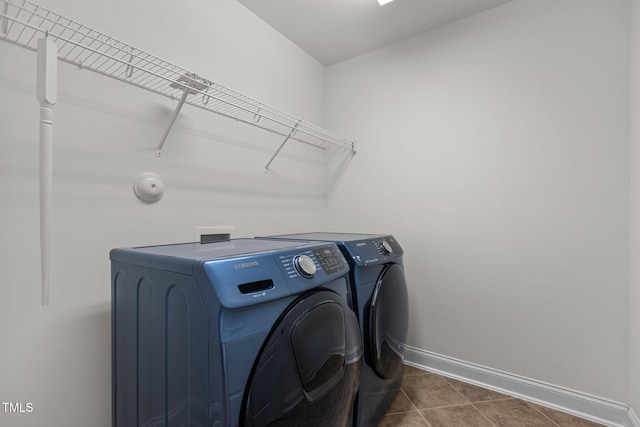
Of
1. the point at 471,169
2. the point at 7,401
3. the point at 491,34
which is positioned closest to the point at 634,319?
the point at 471,169

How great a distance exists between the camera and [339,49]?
7.64ft

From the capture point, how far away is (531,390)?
5.51 feet

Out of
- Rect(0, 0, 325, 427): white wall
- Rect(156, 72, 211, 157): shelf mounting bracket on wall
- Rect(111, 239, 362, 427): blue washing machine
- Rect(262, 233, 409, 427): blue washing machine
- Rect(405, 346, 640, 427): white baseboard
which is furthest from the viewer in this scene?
Rect(405, 346, 640, 427): white baseboard

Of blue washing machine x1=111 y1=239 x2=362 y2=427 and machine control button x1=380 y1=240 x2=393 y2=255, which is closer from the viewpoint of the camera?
blue washing machine x1=111 y1=239 x2=362 y2=427

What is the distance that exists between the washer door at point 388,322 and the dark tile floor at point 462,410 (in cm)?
21

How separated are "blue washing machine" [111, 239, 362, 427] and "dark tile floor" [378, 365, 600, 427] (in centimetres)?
75

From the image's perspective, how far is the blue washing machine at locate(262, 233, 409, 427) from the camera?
129cm

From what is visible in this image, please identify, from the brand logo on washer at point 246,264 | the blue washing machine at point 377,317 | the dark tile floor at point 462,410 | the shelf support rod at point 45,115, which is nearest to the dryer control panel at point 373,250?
the blue washing machine at point 377,317

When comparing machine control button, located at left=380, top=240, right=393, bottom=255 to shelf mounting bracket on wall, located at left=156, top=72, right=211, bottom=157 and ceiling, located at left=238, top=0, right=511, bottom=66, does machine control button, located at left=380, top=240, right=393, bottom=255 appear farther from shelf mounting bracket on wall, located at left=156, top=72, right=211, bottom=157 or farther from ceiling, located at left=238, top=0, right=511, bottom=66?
ceiling, located at left=238, top=0, right=511, bottom=66

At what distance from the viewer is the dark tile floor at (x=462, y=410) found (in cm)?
150

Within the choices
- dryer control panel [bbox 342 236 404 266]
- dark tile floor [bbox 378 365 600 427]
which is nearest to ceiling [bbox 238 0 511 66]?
dryer control panel [bbox 342 236 404 266]

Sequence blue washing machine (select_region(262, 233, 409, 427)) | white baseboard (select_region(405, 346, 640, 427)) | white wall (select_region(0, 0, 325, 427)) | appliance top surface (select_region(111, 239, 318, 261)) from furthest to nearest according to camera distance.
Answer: white baseboard (select_region(405, 346, 640, 427)) → blue washing machine (select_region(262, 233, 409, 427)) → white wall (select_region(0, 0, 325, 427)) → appliance top surface (select_region(111, 239, 318, 261))

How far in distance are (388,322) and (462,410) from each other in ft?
2.43

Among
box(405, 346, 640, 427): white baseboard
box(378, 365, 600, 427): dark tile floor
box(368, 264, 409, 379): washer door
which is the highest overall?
box(368, 264, 409, 379): washer door
